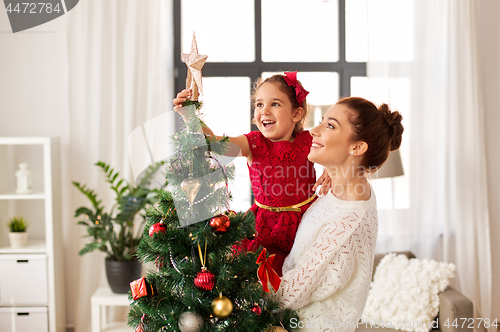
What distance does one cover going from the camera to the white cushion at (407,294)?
2490mm

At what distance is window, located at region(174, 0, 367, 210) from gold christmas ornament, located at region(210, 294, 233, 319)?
238 cm

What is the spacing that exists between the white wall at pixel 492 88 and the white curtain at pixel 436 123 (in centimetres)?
21

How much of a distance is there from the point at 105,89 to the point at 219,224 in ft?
8.31

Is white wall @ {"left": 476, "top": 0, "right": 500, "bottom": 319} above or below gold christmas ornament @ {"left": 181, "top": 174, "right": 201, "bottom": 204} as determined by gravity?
above

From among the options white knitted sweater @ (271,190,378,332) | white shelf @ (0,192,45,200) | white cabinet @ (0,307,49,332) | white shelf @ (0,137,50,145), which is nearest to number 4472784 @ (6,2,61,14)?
white shelf @ (0,137,50,145)

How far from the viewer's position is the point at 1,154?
304 cm

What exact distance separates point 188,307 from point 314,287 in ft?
1.19

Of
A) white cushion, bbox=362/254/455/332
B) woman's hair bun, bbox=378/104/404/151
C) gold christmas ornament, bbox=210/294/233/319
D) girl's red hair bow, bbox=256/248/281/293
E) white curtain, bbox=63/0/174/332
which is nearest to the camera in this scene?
gold christmas ornament, bbox=210/294/233/319

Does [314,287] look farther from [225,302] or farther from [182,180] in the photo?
[182,180]

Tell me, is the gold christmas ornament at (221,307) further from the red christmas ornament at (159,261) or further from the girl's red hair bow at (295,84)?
the girl's red hair bow at (295,84)

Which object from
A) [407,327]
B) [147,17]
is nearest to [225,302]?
Answer: [407,327]

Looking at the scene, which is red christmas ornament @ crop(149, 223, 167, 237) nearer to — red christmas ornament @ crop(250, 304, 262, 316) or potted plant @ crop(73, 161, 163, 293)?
red christmas ornament @ crop(250, 304, 262, 316)

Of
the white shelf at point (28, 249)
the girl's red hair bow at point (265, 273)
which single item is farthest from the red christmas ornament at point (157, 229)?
the white shelf at point (28, 249)

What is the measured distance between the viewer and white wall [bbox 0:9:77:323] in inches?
125
